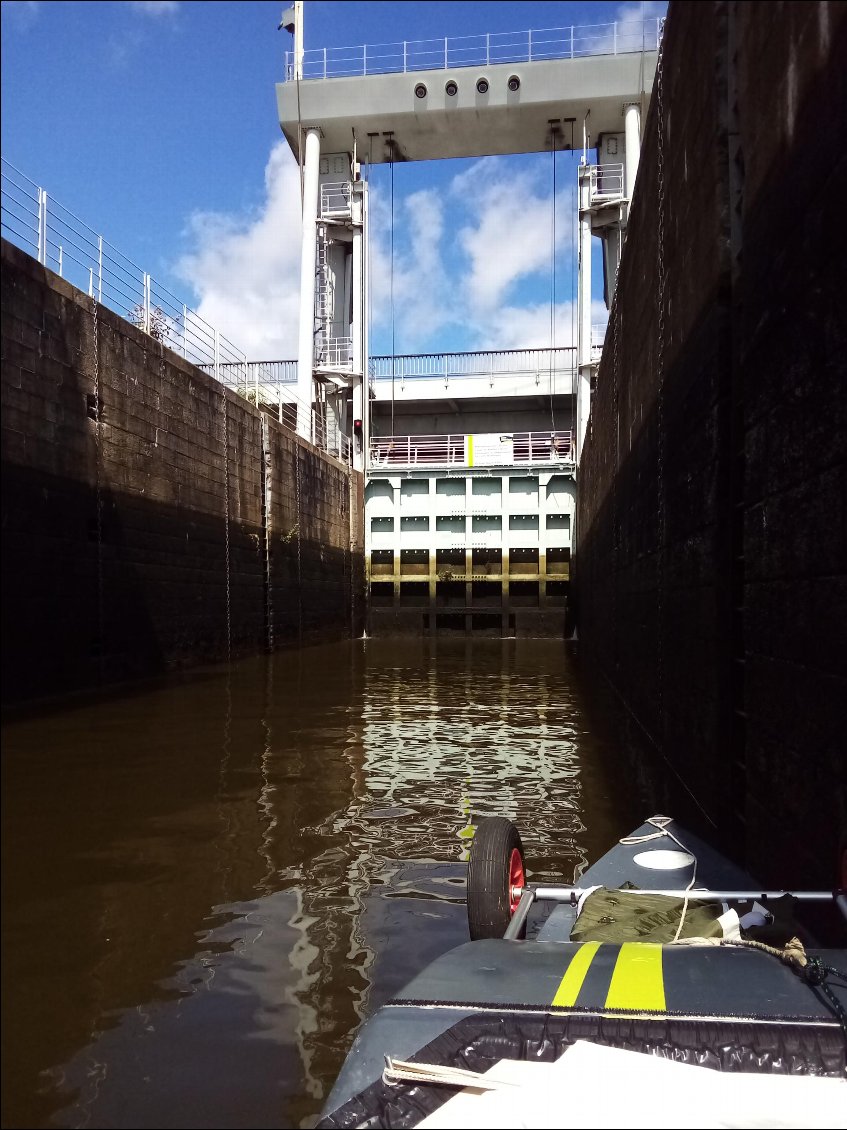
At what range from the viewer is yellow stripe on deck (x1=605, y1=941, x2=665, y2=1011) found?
6.58 ft

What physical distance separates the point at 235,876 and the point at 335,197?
937 inches

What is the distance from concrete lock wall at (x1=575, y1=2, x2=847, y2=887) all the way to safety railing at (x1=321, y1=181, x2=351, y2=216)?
1777cm

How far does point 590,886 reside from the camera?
3404 millimetres

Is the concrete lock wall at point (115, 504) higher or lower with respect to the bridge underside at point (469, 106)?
lower

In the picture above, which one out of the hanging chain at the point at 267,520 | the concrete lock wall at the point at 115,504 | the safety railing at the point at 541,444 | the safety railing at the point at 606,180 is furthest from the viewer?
the safety railing at the point at 541,444

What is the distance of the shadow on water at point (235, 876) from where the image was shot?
2.30m

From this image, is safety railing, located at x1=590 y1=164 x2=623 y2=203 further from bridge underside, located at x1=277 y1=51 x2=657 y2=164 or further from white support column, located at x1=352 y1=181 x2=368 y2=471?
white support column, located at x1=352 y1=181 x2=368 y2=471

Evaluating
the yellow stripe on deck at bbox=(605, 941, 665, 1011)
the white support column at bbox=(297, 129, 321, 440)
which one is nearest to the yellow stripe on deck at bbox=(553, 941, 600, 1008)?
the yellow stripe on deck at bbox=(605, 941, 665, 1011)

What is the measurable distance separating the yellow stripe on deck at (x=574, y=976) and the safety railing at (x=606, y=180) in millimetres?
24272

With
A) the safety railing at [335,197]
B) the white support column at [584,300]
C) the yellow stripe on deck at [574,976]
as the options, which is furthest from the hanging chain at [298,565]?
the yellow stripe on deck at [574,976]

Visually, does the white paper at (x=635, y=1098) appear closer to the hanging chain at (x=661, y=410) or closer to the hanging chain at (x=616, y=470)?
the hanging chain at (x=661, y=410)

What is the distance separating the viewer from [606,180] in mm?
23797

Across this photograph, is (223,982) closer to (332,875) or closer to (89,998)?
(89,998)

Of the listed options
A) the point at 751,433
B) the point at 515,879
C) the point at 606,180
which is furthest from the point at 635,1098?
the point at 606,180
